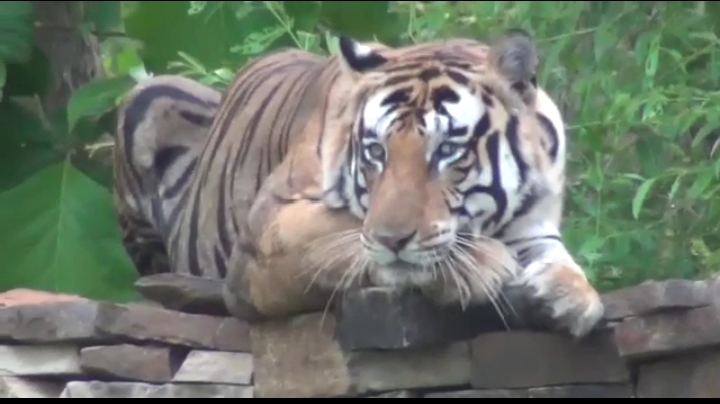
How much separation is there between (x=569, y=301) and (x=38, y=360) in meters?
1.11

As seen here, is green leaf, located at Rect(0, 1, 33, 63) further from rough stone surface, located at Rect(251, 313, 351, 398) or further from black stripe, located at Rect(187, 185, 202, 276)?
rough stone surface, located at Rect(251, 313, 351, 398)

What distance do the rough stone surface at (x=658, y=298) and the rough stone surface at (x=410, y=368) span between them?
279 millimetres

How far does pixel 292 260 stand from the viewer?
3.06 m

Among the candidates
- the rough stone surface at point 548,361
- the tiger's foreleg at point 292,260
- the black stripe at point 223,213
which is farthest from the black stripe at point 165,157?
the rough stone surface at point 548,361

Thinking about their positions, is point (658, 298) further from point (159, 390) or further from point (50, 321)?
point (50, 321)

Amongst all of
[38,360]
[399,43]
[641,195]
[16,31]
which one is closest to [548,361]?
[641,195]

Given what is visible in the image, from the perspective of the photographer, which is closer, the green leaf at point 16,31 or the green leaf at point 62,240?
the green leaf at point 62,240

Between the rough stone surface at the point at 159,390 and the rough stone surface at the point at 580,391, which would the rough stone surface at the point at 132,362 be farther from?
the rough stone surface at the point at 580,391

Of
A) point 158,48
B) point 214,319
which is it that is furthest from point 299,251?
point 158,48

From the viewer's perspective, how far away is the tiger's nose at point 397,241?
9.14 feet

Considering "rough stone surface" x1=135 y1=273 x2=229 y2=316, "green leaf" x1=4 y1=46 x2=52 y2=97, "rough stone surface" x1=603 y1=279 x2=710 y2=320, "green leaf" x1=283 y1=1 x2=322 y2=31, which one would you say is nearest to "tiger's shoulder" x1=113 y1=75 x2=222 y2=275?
"green leaf" x1=4 y1=46 x2=52 y2=97

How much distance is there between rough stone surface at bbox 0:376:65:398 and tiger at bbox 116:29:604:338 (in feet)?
1.31

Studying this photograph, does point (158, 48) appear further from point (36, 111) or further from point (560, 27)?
point (560, 27)

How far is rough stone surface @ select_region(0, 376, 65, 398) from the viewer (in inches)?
126
